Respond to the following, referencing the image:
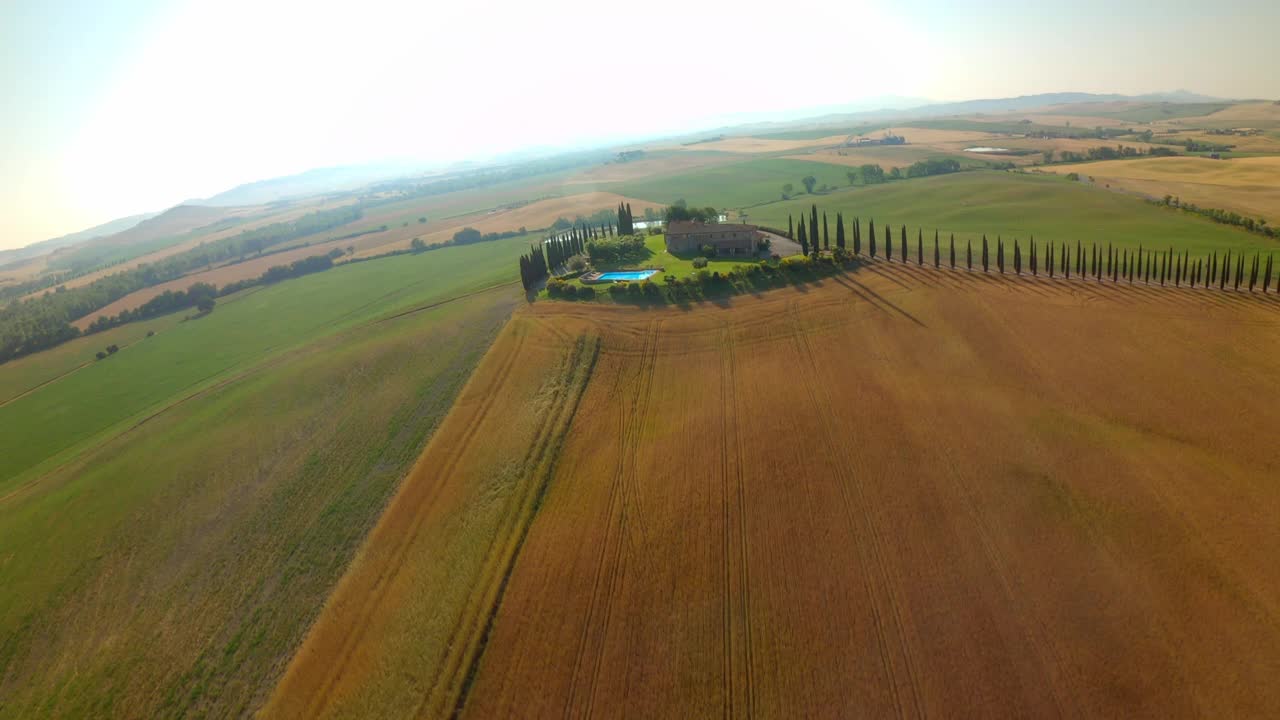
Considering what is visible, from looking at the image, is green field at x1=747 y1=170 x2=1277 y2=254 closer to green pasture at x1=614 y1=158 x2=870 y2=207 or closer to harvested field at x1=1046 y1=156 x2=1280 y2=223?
harvested field at x1=1046 y1=156 x2=1280 y2=223

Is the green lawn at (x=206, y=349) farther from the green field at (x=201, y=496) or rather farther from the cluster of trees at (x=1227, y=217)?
the cluster of trees at (x=1227, y=217)

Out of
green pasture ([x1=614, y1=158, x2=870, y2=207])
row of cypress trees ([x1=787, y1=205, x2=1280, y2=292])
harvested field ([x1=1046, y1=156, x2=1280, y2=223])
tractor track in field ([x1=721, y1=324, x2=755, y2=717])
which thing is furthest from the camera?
green pasture ([x1=614, y1=158, x2=870, y2=207])

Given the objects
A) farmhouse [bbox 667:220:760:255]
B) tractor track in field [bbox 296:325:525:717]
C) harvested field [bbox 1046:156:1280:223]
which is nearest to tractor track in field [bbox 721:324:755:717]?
tractor track in field [bbox 296:325:525:717]

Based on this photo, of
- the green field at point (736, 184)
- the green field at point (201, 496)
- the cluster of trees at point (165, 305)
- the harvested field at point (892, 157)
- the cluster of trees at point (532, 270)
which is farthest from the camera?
the harvested field at point (892, 157)

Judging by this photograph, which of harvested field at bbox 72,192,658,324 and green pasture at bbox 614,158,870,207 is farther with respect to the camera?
green pasture at bbox 614,158,870,207

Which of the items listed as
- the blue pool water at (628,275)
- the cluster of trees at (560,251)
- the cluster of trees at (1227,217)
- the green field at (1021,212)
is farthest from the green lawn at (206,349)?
the cluster of trees at (1227,217)

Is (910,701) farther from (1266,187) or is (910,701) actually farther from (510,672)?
(1266,187)
